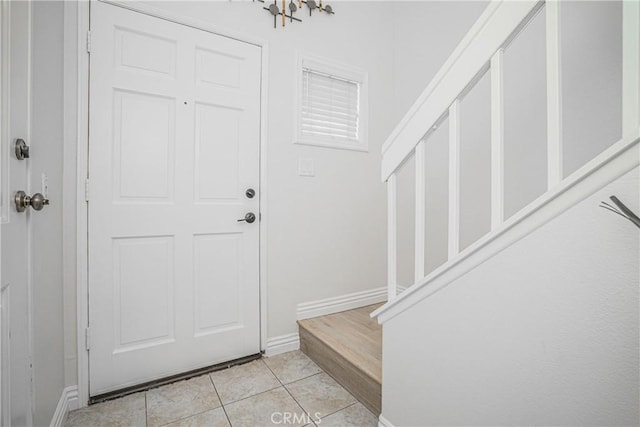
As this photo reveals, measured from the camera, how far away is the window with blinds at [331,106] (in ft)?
7.04

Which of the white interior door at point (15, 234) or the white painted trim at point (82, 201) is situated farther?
the white painted trim at point (82, 201)

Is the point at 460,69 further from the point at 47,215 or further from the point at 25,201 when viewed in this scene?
the point at 47,215

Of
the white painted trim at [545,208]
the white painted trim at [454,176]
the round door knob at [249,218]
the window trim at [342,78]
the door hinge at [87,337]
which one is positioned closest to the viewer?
the white painted trim at [545,208]

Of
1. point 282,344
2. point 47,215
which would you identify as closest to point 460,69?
point 47,215

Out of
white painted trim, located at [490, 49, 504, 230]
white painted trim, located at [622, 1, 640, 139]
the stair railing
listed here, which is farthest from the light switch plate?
white painted trim, located at [622, 1, 640, 139]

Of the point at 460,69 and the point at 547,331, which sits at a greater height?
the point at 460,69

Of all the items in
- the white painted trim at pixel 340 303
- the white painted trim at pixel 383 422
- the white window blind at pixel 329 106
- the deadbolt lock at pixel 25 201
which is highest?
the white window blind at pixel 329 106

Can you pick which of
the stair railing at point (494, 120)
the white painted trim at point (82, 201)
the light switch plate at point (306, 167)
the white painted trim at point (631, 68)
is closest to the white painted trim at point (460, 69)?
the stair railing at point (494, 120)

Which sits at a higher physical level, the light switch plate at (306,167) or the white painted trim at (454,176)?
the light switch plate at (306,167)

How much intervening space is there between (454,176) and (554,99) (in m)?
0.34

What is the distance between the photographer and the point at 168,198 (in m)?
1.71

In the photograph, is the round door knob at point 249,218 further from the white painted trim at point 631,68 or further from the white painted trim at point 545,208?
the white painted trim at point 631,68

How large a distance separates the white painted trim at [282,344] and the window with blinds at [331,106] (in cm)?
134

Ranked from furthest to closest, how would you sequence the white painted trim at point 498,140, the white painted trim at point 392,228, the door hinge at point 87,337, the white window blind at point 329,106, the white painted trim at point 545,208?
1. the white window blind at point 329,106
2. the door hinge at point 87,337
3. the white painted trim at point 392,228
4. the white painted trim at point 498,140
5. the white painted trim at point 545,208
